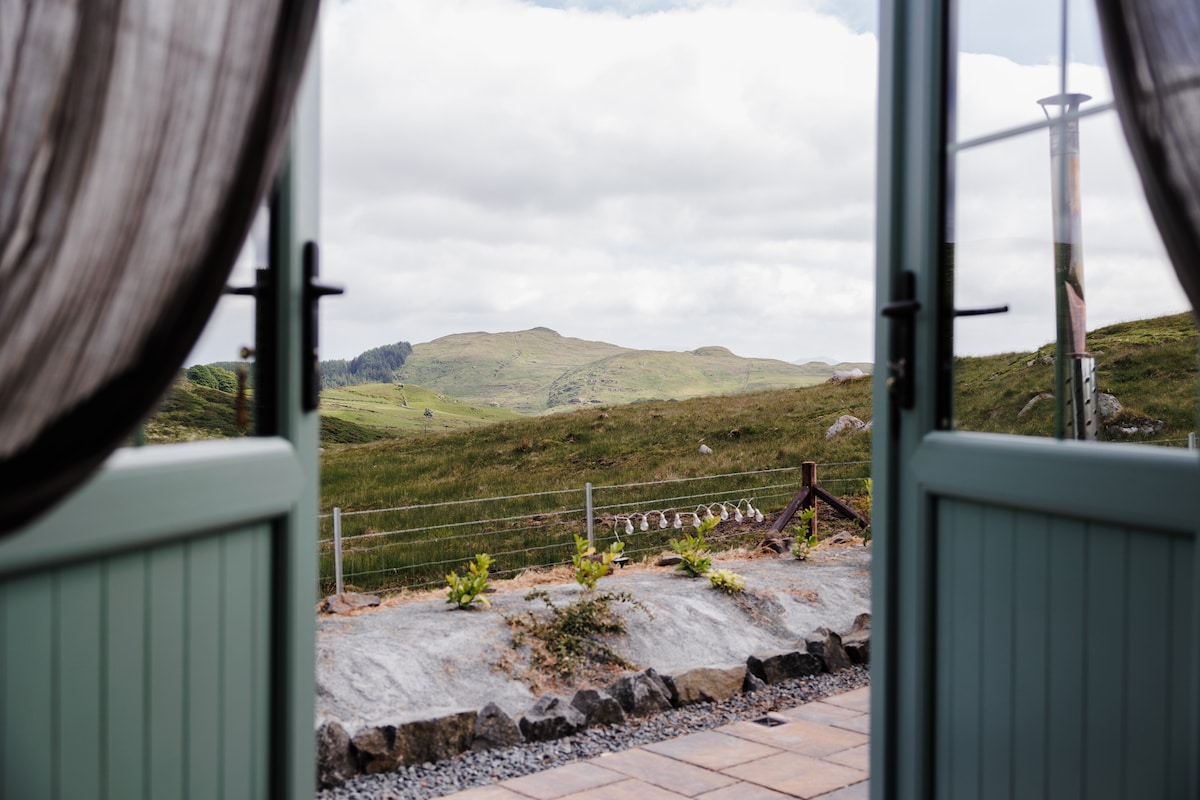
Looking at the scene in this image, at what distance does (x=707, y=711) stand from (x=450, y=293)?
73.1 feet

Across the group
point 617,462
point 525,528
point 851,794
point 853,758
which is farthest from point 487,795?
point 617,462

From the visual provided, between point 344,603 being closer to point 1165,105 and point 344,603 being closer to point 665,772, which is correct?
point 665,772

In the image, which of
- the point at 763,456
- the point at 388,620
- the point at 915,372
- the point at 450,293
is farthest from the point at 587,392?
the point at 915,372

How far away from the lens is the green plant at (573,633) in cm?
355

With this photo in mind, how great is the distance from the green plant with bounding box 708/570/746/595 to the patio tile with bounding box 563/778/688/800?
1838mm

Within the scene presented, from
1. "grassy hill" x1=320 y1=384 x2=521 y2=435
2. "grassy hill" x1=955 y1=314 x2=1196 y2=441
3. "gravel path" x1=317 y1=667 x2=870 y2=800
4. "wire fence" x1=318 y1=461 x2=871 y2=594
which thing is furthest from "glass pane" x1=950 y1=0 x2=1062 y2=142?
"grassy hill" x1=320 y1=384 x2=521 y2=435

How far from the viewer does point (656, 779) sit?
2.61 meters

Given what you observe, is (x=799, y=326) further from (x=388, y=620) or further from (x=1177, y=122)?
(x=1177, y=122)

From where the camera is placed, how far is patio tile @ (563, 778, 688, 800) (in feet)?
8.09

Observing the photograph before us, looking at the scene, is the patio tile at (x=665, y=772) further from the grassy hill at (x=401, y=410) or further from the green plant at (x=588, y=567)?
the grassy hill at (x=401, y=410)

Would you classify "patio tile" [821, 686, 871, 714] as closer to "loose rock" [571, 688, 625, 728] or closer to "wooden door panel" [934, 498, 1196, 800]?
"loose rock" [571, 688, 625, 728]

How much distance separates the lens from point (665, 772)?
2.67 meters

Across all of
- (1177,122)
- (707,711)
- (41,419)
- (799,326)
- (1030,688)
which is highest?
(799,326)

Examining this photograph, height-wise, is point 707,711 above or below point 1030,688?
below
